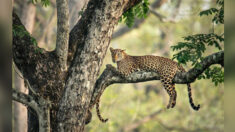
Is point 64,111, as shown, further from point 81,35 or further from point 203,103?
point 203,103

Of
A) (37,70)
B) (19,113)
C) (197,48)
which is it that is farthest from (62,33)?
(19,113)

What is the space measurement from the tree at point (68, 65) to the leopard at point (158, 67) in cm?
75

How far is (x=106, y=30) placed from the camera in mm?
5086

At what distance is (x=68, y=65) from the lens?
522cm

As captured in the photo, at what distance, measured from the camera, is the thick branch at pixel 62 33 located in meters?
5.00

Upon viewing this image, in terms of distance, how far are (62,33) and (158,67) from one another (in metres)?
2.12

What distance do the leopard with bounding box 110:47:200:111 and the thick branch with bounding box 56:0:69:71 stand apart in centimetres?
106

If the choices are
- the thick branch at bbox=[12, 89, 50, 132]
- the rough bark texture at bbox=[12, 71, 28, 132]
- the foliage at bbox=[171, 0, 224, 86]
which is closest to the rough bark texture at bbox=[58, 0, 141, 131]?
the thick branch at bbox=[12, 89, 50, 132]

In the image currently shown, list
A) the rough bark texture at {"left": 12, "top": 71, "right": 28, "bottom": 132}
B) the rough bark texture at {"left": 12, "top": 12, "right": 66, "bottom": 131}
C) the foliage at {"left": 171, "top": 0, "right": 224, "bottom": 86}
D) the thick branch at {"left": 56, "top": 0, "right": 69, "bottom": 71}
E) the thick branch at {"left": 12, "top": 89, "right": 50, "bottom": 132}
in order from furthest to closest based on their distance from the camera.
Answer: the rough bark texture at {"left": 12, "top": 71, "right": 28, "bottom": 132}, the thick branch at {"left": 56, "top": 0, "right": 69, "bottom": 71}, the rough bark texture at {"left": 12, "top": 12, "right": 66, "bottom": 131}, the foliage at {"left": 171, "top": 0, "right": 224, "bottom": 86}, the thick branch at {"left": 12, "top": 89, "right": 50, "bottom": 132}

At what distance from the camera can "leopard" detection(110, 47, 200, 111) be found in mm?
6016

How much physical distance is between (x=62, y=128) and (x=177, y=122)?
557 inches

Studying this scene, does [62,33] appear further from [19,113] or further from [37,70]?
[19,113]

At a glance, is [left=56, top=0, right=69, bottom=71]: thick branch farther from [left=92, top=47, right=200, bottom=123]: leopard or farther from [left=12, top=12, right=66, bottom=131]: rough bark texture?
[left=92, top=47, right=200, bottom=123]: leopard

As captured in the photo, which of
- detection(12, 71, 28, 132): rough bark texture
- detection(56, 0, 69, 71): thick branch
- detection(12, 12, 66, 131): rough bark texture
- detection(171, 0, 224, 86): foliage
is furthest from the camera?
detection(12, 71, 28, 132): rough bark texture
